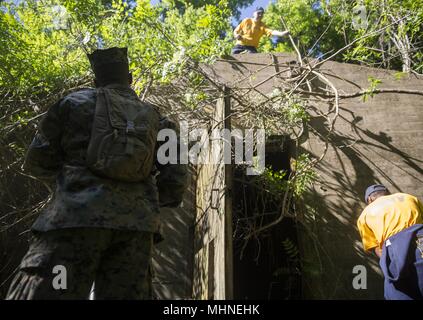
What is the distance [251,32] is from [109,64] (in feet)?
15.8

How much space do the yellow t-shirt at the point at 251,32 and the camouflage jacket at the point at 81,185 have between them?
474 cm

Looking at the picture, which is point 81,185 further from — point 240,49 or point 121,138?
point 240,49

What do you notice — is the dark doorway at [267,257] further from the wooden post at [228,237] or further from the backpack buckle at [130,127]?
the backpack buckle at [130,127]

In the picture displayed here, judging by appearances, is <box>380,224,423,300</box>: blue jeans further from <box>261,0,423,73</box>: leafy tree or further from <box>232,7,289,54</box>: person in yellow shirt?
<box>232,7,289,54</box>: person in yellow shirt

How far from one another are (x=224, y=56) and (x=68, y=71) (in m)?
2.22

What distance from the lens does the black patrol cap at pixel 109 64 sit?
1.98 meters

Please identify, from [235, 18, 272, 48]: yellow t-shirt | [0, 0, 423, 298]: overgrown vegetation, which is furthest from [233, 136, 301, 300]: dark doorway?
[235, 18, 272, 48]: yellow t-shirt

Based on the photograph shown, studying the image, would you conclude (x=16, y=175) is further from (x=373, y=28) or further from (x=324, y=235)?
(x=373, y=28)

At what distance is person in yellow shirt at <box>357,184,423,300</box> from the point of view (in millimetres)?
2328

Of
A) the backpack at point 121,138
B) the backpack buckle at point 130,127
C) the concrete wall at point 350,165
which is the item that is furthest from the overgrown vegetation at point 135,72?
the backpack buckle at point 130,127

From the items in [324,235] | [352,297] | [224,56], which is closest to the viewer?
[352,297]

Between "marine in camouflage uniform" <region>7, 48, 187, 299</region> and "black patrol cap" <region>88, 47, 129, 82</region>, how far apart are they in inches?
0.4
